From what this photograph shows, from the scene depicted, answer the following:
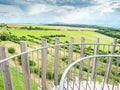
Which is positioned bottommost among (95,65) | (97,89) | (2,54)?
(97,89)

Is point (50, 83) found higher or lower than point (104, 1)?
lower

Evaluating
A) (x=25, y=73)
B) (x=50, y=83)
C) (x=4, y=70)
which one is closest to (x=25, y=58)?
(x=25, y=73)

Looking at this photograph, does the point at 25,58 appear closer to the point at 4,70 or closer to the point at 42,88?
the point at 4,70

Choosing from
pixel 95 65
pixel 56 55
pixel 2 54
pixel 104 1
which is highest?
pixel 104 1

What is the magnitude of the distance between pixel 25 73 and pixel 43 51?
0.68 m

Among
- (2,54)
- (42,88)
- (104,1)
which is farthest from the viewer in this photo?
(104,1)

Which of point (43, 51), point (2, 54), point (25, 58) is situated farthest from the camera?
point (43, 51)

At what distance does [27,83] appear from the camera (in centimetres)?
388

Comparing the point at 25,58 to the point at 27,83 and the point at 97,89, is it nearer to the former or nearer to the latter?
the point at 27,83

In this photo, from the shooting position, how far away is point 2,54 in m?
3.21

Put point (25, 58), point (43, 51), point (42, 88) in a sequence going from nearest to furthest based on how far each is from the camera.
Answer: point (25, 58)
point (43, 51)
point (42, 88)

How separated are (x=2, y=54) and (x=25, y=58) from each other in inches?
24.1

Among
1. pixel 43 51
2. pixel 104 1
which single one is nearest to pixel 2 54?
pixel 43 51

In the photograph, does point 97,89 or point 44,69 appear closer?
point 44,69
